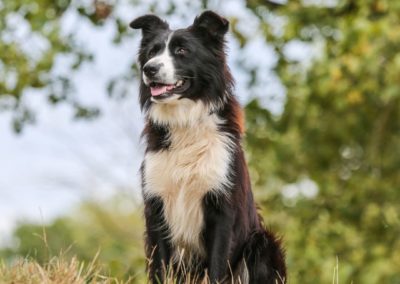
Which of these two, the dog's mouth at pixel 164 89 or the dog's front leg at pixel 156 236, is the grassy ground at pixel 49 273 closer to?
the dog's front leg at pixel 156 236

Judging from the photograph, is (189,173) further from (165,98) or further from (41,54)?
(41,54)

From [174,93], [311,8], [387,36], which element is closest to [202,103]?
[174,93]

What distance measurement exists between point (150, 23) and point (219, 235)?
5.55 feet

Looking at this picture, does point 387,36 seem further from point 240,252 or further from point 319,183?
point 240,252

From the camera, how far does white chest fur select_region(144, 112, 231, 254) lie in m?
6.43

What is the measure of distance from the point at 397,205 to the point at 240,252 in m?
8.93

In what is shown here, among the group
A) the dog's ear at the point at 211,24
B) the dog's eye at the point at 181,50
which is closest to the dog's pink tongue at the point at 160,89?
the dog's eye at the point at 181,50

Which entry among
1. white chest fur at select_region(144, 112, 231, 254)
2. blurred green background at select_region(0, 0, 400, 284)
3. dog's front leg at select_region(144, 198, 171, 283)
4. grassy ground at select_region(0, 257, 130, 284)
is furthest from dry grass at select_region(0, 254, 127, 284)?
blurred green background at select_region(0, 0, 400, 284)

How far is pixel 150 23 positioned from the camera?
6977mm

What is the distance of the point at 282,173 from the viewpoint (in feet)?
55.0

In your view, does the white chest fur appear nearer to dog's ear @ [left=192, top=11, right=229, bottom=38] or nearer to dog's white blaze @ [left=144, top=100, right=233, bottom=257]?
dog's white blaze @ [left=144, top=100, right=233, bottom=257]

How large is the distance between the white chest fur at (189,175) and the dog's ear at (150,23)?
0.82 metres

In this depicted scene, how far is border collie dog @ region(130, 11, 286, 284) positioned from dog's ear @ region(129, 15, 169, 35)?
12 cm

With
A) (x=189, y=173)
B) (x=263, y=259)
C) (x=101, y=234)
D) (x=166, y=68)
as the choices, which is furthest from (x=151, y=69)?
(x=101, y=234)
